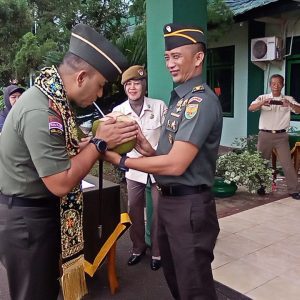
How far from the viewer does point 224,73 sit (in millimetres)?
8953

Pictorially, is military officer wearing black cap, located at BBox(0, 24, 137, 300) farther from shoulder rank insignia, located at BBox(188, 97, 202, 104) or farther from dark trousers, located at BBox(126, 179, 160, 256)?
dark trousers, located at BBox(126, 179, 160, 256)

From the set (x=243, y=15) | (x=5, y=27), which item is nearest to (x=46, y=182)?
(x=243, y=15)

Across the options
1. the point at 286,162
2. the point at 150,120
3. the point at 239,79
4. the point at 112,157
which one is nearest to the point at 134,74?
the point at 150,120

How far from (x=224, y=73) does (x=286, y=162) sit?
168 inches

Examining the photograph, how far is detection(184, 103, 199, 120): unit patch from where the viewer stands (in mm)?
1877

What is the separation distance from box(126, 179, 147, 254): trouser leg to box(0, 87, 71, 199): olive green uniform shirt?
1734mm

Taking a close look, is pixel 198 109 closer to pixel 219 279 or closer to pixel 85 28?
pixel 85 28

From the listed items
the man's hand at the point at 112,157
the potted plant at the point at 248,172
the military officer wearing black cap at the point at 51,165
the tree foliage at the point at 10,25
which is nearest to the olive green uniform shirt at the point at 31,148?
the military officer wearing black cap at the point at 51,165

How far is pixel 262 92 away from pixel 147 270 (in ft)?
18.9

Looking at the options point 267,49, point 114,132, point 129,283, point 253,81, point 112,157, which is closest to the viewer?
point 114,132

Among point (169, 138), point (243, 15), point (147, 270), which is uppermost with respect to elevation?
point (243, 15)

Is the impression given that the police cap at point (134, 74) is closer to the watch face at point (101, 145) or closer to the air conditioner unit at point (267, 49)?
the watch face at point (101, 145)

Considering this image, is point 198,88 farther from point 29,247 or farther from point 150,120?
point 150,120

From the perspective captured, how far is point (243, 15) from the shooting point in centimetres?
702
